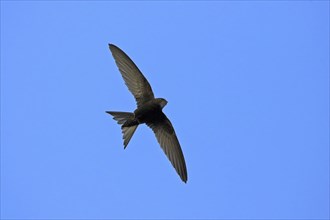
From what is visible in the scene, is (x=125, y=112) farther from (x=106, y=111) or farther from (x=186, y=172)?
(x=186, y=172)

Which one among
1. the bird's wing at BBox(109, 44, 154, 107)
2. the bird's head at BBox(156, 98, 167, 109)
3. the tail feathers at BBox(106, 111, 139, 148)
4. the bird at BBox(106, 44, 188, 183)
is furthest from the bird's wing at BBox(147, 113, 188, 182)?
the tail feathers at BBox(106, 111, 139, 148)

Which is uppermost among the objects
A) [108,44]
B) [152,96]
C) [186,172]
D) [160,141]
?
[108,44]

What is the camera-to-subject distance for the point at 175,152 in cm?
645

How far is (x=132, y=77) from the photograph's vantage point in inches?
257

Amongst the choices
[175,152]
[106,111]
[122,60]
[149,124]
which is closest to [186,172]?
[175,152]

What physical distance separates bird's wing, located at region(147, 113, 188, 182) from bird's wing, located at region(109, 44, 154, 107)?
34cm

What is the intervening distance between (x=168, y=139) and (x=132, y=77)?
0.89 m

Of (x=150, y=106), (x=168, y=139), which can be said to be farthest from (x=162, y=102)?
(x=168, y=139)

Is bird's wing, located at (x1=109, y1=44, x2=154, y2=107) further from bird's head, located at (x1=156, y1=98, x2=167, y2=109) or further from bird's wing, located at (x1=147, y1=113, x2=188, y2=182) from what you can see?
bird's wing, located at (x1=147, y1=113, x2=188, y2=182)

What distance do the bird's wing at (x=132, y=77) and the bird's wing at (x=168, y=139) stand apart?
1.11 feet

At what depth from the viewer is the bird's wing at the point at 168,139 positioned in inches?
250

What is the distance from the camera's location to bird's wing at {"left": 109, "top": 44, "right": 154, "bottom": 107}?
6465mm

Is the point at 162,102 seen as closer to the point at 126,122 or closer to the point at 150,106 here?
the point at 150,106

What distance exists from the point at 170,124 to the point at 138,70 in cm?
78
